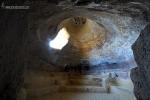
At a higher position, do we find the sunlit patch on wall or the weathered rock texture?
the sunlit patch on wall

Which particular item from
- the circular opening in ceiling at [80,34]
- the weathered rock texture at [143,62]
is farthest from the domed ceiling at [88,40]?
the weathered rock texture at [143,62]

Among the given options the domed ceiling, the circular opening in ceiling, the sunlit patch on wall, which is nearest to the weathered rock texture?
the domed ceiling

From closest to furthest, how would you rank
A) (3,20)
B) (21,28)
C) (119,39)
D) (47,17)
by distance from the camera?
1. (3,20)
2. (21,28)
3. (47,17)
4. (119,39)

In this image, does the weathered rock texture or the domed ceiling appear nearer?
the weathered rock texture

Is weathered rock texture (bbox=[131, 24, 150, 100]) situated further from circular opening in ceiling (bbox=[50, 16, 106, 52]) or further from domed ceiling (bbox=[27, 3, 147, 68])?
circular opening in ceiling (bbox=[50, 16, 106, 52])

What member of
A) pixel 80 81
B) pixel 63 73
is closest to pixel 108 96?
pixel 80 81

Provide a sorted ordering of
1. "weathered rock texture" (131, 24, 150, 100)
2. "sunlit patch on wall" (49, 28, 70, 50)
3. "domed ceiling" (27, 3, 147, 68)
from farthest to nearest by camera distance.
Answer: "sunlit patch on wall" (49, 28, 70, 50)
"domed ceiling" (27, 3, 147, 68)
"weathered rock texture" (131, 24, 150, 100)

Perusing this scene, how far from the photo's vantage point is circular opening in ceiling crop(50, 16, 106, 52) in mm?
2994

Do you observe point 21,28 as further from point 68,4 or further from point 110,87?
point 110,87

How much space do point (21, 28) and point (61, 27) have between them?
121 centimetres

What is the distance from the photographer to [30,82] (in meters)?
2.87

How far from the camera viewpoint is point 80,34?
10.9ft

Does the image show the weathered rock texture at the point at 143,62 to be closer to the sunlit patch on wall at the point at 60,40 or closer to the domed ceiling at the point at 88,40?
the domed ceiling at the point at 88,40

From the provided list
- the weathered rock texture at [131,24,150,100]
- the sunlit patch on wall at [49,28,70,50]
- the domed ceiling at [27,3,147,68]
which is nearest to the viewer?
the weathered rock texture at [131,24,150,100]
